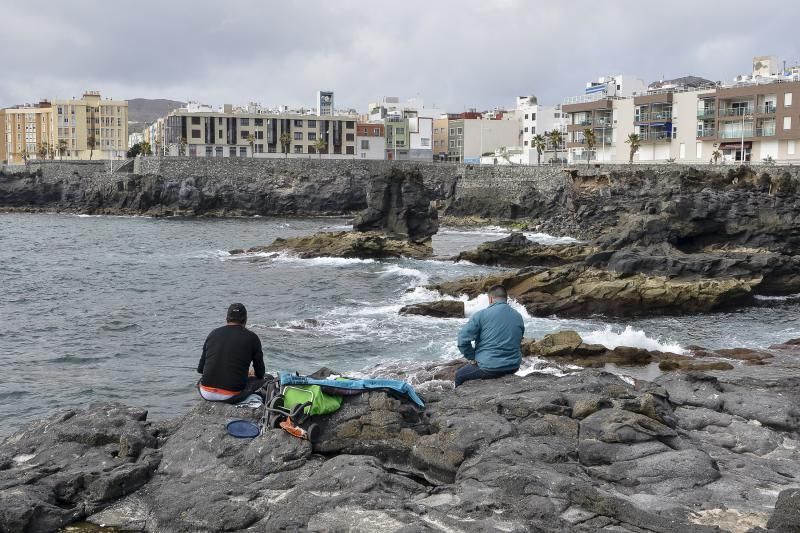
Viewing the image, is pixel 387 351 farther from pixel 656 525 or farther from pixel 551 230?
pixel 551 230

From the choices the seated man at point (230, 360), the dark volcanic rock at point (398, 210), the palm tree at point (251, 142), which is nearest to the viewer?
the seated man at point (230, 360)

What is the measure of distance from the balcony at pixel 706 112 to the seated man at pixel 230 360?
80789 millimetres

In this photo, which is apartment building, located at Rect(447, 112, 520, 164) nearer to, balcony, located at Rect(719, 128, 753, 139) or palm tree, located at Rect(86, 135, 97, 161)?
balcony, located at Rect(719, 128, 753, 139)

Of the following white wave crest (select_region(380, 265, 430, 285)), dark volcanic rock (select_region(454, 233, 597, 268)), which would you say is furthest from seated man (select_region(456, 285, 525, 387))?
Result: dark volcanic rock (select_region(454, 233, 597, 268))

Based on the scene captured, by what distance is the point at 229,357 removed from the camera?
10750 mm

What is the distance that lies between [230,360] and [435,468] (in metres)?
3.15

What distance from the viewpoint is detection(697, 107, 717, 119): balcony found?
271 ft

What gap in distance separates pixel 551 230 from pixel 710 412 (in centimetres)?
6029

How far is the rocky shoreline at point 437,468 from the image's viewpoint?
8.08 metres

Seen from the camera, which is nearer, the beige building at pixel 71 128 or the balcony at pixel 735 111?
the balcony at pixel 735 111

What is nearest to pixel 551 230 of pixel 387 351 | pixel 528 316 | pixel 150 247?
pixel 150 247

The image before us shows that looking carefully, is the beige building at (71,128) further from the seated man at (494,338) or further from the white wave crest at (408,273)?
the seated man at (494,338)

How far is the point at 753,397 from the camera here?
1223cm

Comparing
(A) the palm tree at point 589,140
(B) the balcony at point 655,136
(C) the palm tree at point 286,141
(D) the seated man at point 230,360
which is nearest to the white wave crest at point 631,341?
(D) the seated man at point 230,360
